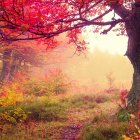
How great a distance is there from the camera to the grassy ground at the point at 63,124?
7.85 metres

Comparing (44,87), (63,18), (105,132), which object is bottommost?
(105,132)

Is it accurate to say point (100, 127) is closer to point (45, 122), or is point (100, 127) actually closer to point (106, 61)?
point (45, 122)

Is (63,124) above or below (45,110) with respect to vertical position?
below

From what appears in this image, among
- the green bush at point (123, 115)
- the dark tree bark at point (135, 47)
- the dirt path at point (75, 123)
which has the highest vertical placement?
the dark tree bark at point (135, 47)

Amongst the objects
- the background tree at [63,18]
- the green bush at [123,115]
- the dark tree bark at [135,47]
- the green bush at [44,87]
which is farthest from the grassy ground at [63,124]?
the green bush at [44,87]

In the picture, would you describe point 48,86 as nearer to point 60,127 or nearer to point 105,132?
point 60,127

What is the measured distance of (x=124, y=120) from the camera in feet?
29.4

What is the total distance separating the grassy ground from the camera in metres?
7.85

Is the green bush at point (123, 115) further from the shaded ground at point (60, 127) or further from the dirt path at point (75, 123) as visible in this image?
the dirt path at point (75, 123)

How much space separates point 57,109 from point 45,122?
1303 millimetres

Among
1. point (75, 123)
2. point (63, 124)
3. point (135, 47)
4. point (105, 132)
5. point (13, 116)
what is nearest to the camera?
point (105, 132)

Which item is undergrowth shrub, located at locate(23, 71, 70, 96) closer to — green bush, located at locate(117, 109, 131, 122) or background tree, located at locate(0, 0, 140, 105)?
background tree, located at locate(0, 0, 140, 105)

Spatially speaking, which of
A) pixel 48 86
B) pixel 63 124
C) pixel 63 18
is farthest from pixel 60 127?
pixel 48 86

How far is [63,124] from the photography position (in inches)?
391
